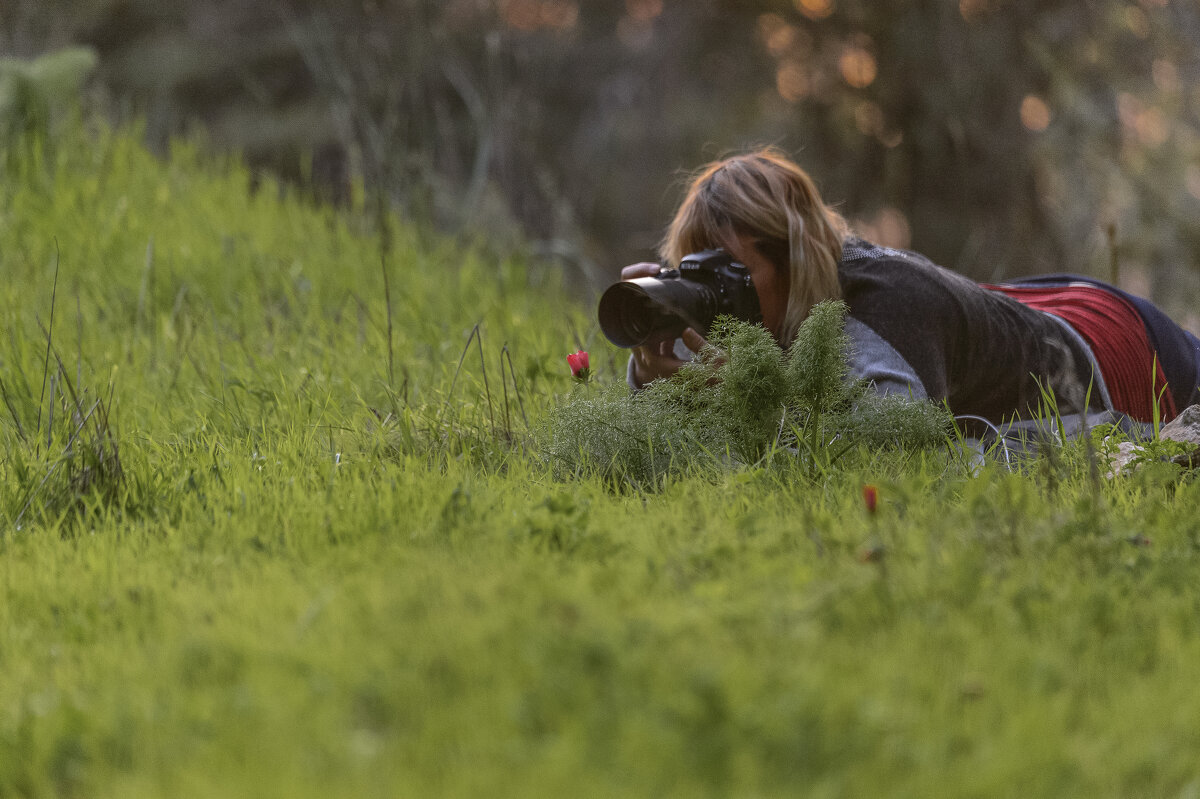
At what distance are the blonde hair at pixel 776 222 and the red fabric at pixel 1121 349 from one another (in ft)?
2.41

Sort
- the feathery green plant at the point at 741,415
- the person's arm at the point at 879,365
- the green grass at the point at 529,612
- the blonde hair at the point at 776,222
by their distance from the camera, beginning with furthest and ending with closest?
the blonde hair at the point at 776,222, the person's arm at the point at 879,365, the feathery green plant at the point at 741,415, the green grass at the point at 529,612

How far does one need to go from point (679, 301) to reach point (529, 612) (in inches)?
42.6

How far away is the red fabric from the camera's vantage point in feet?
10.00

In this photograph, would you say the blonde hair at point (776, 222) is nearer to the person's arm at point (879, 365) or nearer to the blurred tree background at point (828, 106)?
the person's arm at point (879, 365)

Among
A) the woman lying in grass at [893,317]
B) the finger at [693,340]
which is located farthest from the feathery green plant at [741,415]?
the woman lying in grass at [893,317]

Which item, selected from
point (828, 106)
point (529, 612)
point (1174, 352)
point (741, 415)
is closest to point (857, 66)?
point (828, 106)

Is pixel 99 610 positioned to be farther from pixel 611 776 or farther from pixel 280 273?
pixel 280 273

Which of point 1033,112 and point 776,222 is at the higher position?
point 1033,112

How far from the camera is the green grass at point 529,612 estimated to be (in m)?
1.28

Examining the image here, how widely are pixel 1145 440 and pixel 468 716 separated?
1.72 meters

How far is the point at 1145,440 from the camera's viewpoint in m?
2.37

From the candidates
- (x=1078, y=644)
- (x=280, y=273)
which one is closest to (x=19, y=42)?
(x=280, y=273)

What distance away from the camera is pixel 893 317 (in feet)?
8.63

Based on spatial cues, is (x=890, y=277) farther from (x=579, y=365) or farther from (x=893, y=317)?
(x=579, y=365)
